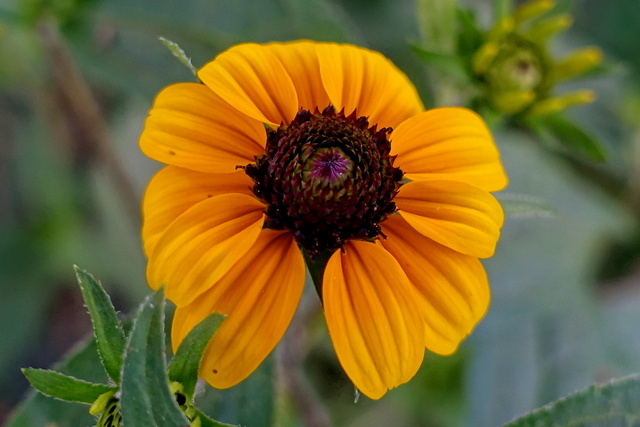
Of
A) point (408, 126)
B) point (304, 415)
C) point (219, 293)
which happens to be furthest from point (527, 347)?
point (219, 293)

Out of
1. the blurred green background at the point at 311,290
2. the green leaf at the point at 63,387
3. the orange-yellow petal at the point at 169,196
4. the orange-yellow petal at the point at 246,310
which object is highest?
the orange-yellow petal at the point at 169,196

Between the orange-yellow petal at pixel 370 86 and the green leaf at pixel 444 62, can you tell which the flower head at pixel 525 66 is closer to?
the green leaf at pixel 444 62

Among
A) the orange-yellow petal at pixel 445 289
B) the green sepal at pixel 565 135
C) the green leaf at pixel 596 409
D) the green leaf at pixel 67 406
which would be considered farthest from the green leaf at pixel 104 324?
the green sepal at pixel 565 135

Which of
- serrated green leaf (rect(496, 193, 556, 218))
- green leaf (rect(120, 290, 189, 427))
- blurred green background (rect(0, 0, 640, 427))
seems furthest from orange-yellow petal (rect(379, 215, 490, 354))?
blurred green background (rect(0, 0, 640, 427))

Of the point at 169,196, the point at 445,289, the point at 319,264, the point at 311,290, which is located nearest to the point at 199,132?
the point at 169,196

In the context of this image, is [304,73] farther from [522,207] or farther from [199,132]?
[522,207]
